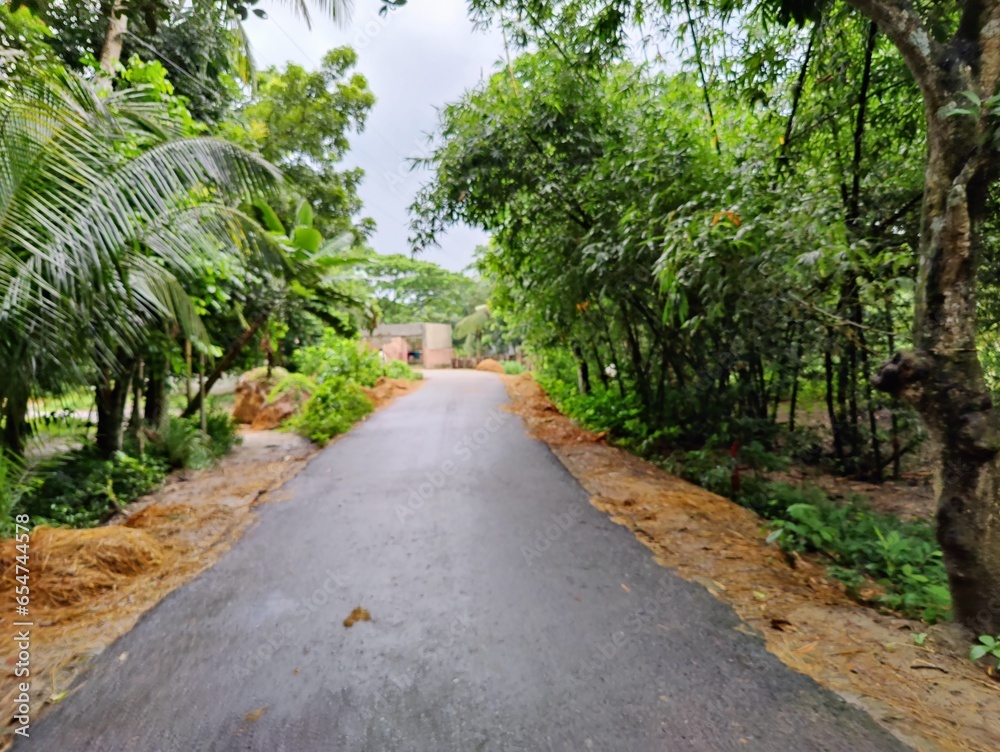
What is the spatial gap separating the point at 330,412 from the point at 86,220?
577 centimetres

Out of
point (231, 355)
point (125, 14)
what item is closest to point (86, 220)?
point (125, 14)

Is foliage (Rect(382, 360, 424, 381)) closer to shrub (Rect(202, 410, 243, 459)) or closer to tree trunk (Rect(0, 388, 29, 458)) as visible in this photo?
shrub (Rect(202, 410, 243, 459))

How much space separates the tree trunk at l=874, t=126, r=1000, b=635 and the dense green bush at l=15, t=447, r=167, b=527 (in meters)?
5.75

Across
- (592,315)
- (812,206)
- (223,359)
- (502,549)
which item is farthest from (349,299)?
(812,206)

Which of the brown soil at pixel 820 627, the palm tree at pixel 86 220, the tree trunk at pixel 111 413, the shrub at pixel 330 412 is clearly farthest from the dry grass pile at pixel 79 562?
the shrub at pixel 330 412

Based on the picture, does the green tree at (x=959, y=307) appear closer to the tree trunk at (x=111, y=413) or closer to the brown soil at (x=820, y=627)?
the brown soil at (x=820, y=627)

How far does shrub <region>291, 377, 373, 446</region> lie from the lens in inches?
337

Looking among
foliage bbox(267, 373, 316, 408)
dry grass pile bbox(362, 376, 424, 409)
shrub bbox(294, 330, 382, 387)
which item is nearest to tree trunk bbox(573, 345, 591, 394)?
dry grass pile bbox(362, 376, 424, 409)

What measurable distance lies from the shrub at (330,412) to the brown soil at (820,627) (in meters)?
4.99

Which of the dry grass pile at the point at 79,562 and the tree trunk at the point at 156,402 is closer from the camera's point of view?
the dry grass pile at the point at 79,562

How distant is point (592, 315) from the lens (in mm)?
7367

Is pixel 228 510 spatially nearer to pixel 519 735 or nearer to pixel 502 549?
pixel 502 549

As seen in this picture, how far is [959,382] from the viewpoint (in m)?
2.40

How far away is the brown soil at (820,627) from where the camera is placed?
206 centimetres
